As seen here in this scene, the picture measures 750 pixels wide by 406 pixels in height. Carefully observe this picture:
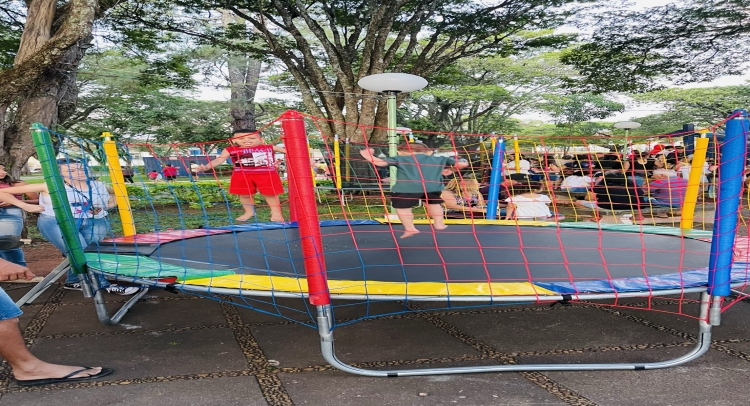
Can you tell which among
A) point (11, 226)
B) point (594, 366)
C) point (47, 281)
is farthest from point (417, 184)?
point (11, 226)

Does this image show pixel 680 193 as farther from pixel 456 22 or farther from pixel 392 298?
pixel 456 22

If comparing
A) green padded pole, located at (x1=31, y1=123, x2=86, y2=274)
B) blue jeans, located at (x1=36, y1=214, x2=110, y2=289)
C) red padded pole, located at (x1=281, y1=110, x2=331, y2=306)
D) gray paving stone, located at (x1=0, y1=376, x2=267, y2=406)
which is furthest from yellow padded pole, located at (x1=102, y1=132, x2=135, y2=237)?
red padded pole, located at (x1=281, y1=110, x2=331, y2=306)

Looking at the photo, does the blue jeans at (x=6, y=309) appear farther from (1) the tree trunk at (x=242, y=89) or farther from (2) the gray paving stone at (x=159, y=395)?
(1) the tree trunk at (x=242, y=89)

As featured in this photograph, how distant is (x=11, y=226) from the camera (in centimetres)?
358

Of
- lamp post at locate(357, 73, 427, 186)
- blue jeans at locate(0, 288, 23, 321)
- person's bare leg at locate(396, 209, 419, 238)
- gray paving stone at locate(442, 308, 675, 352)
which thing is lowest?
gray paving stone at locate(442, 308, 675, 352)

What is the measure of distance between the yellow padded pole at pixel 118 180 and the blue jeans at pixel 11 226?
0.67 meters

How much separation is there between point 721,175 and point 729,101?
20.3 meters

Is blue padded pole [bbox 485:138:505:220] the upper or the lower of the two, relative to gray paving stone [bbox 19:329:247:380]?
upper

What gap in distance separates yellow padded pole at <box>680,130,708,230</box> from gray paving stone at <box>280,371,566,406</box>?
6.78 ft

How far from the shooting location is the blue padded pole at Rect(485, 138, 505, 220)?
4229mm

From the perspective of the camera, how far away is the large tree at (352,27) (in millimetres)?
9453

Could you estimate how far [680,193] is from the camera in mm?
5117

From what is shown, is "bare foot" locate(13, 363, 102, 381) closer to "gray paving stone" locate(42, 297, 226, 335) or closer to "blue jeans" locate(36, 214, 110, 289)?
"gray paving stone" locate(42, 297, 226, 335)

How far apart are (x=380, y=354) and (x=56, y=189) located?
5.43 feet
